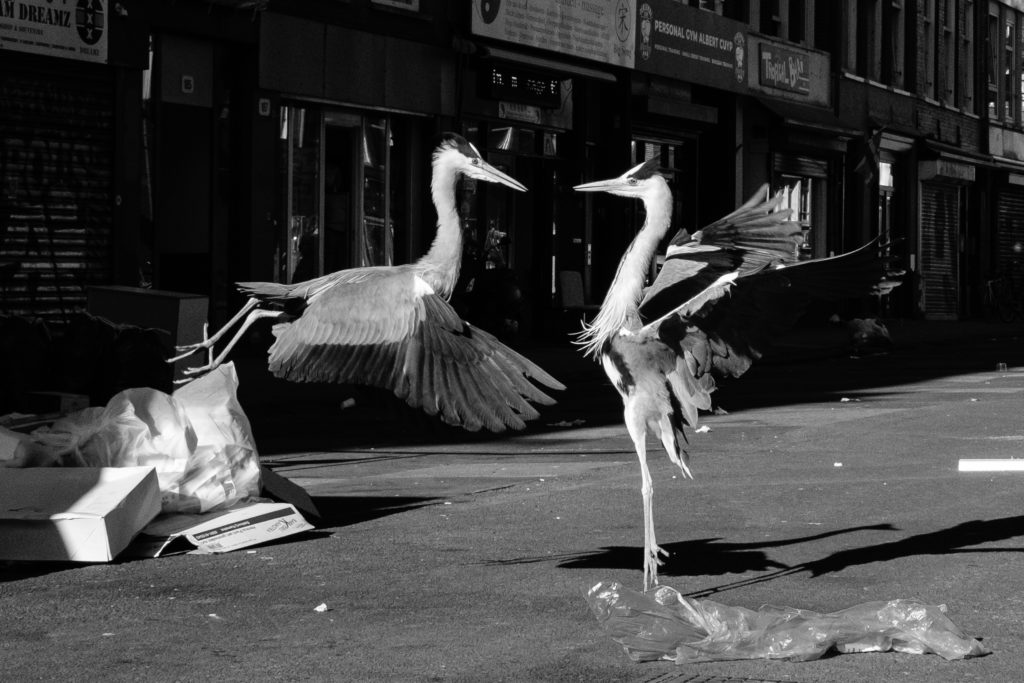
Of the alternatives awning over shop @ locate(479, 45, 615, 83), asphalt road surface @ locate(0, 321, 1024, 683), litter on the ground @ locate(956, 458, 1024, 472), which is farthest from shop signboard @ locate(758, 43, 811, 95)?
litter on the ground @ locate(956, 458, 1024, 472)

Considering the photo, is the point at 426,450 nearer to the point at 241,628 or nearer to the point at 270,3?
the point at 241,628

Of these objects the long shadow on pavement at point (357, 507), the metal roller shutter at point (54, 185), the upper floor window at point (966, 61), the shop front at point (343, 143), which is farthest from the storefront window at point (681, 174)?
the long shadow on pavement at point (357, 507)

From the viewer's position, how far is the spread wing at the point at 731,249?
287 inches

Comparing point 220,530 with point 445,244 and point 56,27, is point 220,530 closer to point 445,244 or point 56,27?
point 445,244

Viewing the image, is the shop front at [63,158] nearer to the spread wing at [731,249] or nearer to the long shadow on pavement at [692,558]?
the long shadow on pavement at [692,558]

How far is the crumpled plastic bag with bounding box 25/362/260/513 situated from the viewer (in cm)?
810

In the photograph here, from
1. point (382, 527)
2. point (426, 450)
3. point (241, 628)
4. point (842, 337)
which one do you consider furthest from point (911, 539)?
point (842, 337)

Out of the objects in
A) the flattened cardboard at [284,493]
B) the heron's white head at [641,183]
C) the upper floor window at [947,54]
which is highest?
the upper floor window at [947,54]

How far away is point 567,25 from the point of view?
991 inches

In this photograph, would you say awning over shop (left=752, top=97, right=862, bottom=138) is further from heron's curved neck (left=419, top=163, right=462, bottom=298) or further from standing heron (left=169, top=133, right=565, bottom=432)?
standing heron (left=169, top=133, right=565, bottom=432)

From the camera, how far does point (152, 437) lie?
8242 mm

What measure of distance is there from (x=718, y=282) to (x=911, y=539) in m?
2.03

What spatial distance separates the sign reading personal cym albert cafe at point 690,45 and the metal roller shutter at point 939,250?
11626 millimetres

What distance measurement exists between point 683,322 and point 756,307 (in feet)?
1.13
